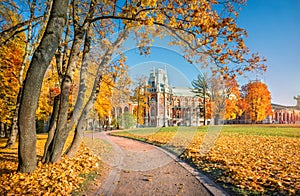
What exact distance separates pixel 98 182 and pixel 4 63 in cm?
1325

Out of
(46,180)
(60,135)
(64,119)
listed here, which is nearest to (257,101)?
(64,119)

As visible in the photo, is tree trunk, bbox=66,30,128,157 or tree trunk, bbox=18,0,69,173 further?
tree trunk, bbox=66,30,128,157

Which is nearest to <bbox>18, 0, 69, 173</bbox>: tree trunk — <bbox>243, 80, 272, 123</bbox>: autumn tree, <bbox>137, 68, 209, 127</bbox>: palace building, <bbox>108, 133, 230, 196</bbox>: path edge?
<bbox>108, 133, 230, 196</bbox>: path edge

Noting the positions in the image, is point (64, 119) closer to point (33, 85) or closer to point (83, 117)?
point (83, 117)

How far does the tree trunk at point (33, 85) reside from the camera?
14.6ft

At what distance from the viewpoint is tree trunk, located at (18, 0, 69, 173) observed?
4457mm

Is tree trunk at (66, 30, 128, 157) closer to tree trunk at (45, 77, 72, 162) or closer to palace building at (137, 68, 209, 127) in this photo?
tree trunk at (45, 77, 72, 162)

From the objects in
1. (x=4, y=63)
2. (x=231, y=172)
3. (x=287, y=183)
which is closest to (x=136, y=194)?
(x=231, y=172)

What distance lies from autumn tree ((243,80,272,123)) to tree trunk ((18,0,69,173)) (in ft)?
128

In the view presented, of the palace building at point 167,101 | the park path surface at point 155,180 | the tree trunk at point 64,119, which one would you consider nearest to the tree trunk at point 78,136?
the tree trunk at point 64,119

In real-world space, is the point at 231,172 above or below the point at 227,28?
below

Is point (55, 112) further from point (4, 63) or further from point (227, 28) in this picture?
point (4, 63)

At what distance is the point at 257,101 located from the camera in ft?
126

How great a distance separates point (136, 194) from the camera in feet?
13.3
